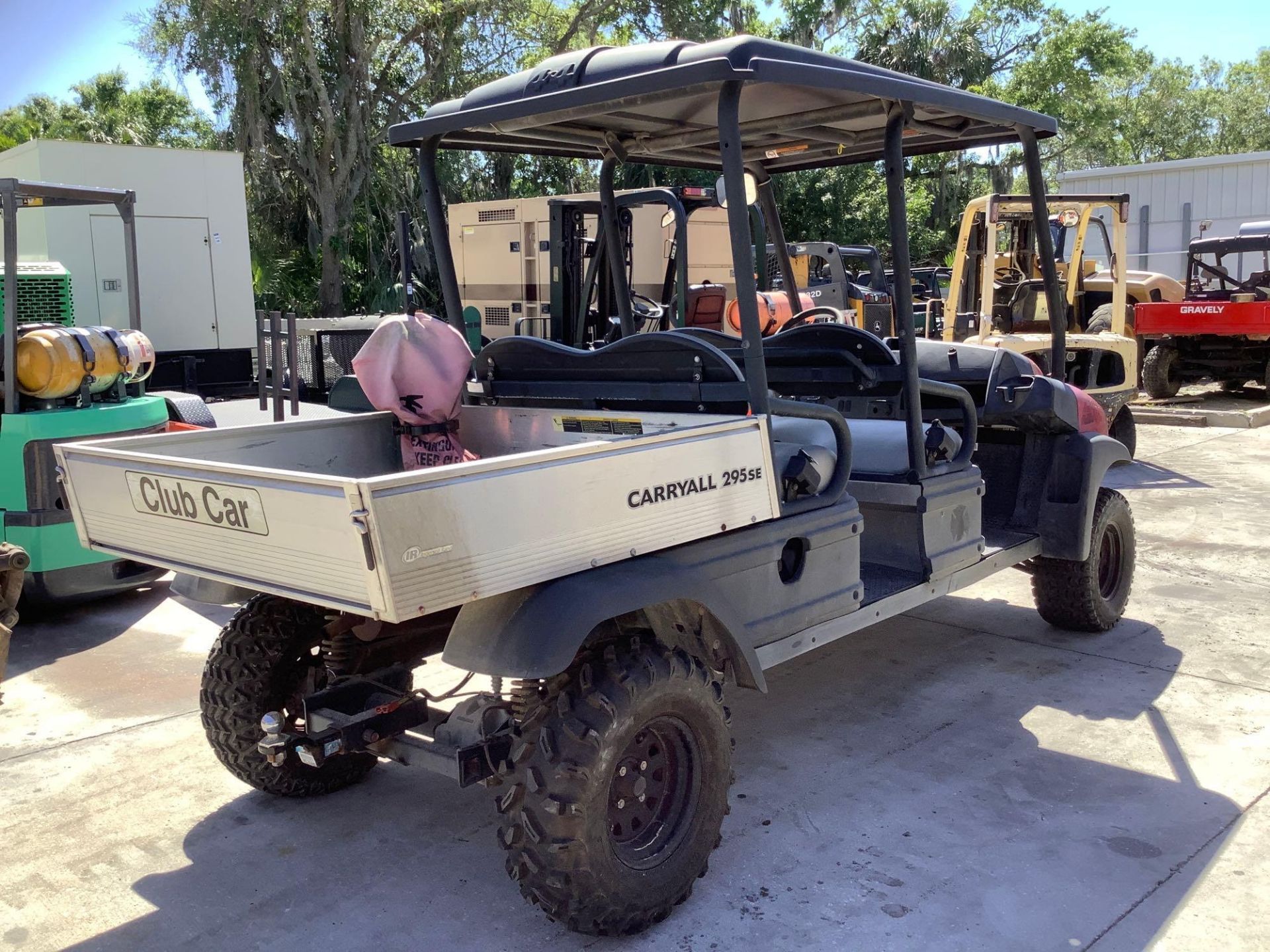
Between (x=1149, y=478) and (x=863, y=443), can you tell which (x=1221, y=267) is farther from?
(x=863, y=443)

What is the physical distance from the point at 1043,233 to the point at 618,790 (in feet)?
10.2

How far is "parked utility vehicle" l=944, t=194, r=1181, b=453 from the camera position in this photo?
10.5 metres

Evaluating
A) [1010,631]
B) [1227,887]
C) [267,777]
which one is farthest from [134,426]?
[1227,887]

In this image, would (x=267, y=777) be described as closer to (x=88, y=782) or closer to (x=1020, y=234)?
(x=88, y=782)

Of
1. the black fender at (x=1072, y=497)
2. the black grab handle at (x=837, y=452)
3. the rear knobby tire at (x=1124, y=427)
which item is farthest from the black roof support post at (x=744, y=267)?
the rear knobby tire at (x=1124, y=427)

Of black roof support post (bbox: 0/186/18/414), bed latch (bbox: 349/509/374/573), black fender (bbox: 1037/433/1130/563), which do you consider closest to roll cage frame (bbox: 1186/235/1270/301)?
black fender (bbox: 1037/433/1130/563)

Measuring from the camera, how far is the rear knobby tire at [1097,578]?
521 cm

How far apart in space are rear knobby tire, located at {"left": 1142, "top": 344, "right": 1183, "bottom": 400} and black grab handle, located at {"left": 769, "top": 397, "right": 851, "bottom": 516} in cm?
1224

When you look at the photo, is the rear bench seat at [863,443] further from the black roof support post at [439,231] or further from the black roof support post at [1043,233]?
the black roof support post at [439,231]

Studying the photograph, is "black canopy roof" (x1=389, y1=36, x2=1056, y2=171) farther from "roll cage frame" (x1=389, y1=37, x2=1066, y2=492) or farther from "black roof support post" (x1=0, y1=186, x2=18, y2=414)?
"black roof support post" (x1=0, y1=186, x2=18, y2=414)

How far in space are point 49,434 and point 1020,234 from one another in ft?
32.6

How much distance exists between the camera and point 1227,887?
10.4 feet

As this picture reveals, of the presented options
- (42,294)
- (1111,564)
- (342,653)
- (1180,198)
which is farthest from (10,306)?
(1180,198)

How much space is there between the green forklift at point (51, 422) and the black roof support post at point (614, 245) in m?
2.83
